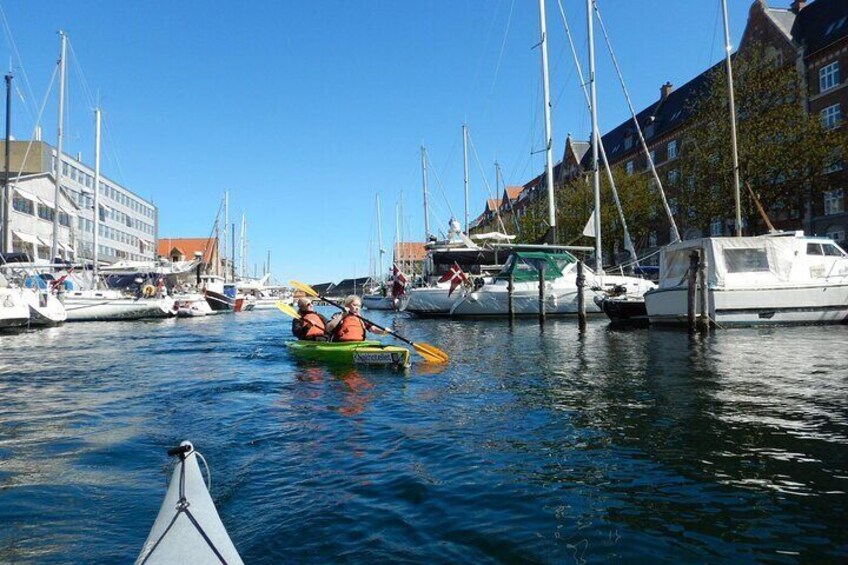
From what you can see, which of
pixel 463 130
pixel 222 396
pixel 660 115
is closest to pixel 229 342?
pixel 222 396

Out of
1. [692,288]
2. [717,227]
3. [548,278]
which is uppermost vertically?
[717,227]

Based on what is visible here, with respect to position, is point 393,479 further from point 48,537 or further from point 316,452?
point 48,537

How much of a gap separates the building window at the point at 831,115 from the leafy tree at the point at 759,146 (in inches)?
134

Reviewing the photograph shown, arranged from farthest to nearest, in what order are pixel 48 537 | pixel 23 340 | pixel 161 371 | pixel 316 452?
pixel 23 340
pixel 161 371
pixel 316 452
pixel 48 537

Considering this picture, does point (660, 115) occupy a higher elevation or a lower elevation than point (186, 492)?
higher

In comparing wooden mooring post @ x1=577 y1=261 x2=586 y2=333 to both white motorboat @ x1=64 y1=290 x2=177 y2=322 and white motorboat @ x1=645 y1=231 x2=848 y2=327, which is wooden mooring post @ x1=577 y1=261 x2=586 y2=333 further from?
white motorboat @ x1=64 y1=290 x2=177 y2=322

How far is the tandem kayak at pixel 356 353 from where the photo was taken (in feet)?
42.9

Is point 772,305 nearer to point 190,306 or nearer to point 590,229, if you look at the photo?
point 590,229

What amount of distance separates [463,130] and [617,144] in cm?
2799

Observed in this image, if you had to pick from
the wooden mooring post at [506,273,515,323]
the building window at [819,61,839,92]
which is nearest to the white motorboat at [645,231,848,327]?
the wooden mooring post at [506,273,515,323]

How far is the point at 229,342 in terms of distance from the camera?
22406 mm

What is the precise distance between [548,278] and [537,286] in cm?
67

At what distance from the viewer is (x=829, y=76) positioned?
128 ft

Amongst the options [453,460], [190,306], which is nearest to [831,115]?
[453,460]
